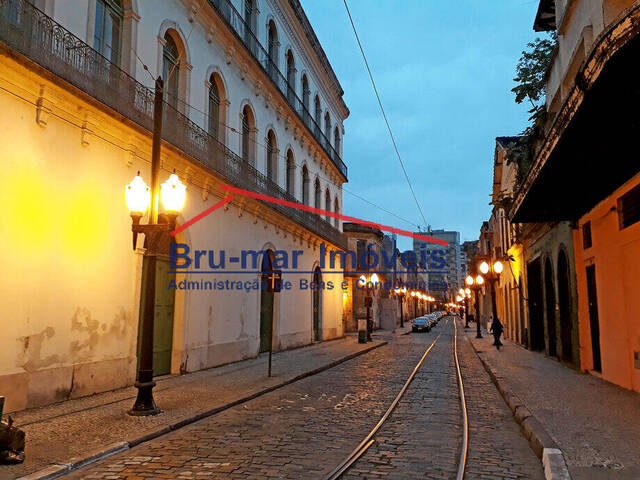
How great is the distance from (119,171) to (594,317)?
11.8 m

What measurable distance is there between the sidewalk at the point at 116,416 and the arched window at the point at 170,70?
7146mm

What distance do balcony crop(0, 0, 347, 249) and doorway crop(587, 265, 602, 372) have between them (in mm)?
10242

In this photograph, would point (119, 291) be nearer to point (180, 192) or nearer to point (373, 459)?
point (180, 192)

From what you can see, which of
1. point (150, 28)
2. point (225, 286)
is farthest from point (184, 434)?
point (150, 28)

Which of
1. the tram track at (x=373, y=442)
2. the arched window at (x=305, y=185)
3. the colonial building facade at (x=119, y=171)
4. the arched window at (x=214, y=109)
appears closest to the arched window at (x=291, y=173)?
the arched window at (x=305, y=185)

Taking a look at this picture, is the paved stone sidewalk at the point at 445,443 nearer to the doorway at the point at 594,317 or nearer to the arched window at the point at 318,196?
the doorway at the point at 594,317

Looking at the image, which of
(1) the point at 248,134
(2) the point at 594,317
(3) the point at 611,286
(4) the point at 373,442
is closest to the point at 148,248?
(4) the point at 373,442

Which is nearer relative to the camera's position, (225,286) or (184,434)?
(184,434)

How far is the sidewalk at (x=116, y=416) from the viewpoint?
18.6 feet

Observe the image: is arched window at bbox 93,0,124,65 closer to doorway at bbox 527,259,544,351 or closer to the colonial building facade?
the colonial building facade

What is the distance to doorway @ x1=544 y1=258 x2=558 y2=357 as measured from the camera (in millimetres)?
16844

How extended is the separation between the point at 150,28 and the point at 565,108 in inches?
373

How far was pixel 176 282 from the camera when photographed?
12945 millimetres

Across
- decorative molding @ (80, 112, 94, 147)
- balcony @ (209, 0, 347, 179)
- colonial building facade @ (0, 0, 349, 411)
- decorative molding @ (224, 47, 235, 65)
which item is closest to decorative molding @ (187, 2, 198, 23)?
colonial building facade @ (0, 0, 349, 411)
